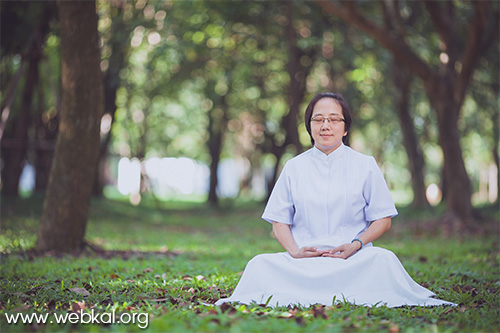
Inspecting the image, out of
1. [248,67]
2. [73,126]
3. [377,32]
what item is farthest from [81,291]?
[248,67]

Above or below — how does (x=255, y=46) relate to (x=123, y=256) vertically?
above

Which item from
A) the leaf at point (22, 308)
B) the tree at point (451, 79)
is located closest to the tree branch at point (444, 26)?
the tree at point (451, 79)

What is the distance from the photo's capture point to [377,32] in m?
13.1

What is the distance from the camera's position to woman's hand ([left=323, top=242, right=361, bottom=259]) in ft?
16.0

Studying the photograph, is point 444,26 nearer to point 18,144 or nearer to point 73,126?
point 73,126

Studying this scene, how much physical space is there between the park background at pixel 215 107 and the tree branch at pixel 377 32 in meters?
0.04

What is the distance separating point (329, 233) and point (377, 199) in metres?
0.50

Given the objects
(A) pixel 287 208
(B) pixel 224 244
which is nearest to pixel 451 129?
(B) pixel 224 244

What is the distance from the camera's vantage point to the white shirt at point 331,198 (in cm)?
505

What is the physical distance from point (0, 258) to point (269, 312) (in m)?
5.25

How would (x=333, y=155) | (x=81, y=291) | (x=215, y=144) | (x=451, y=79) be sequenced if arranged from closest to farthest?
(x=333, y=155) → (x=81, y=291) → (x=451, y=79) → (x=215, y=144)

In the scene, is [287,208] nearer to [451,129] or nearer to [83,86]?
[83,86]

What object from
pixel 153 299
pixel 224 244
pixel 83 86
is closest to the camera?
pixel 153 299

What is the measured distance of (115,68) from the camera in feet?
64.8
